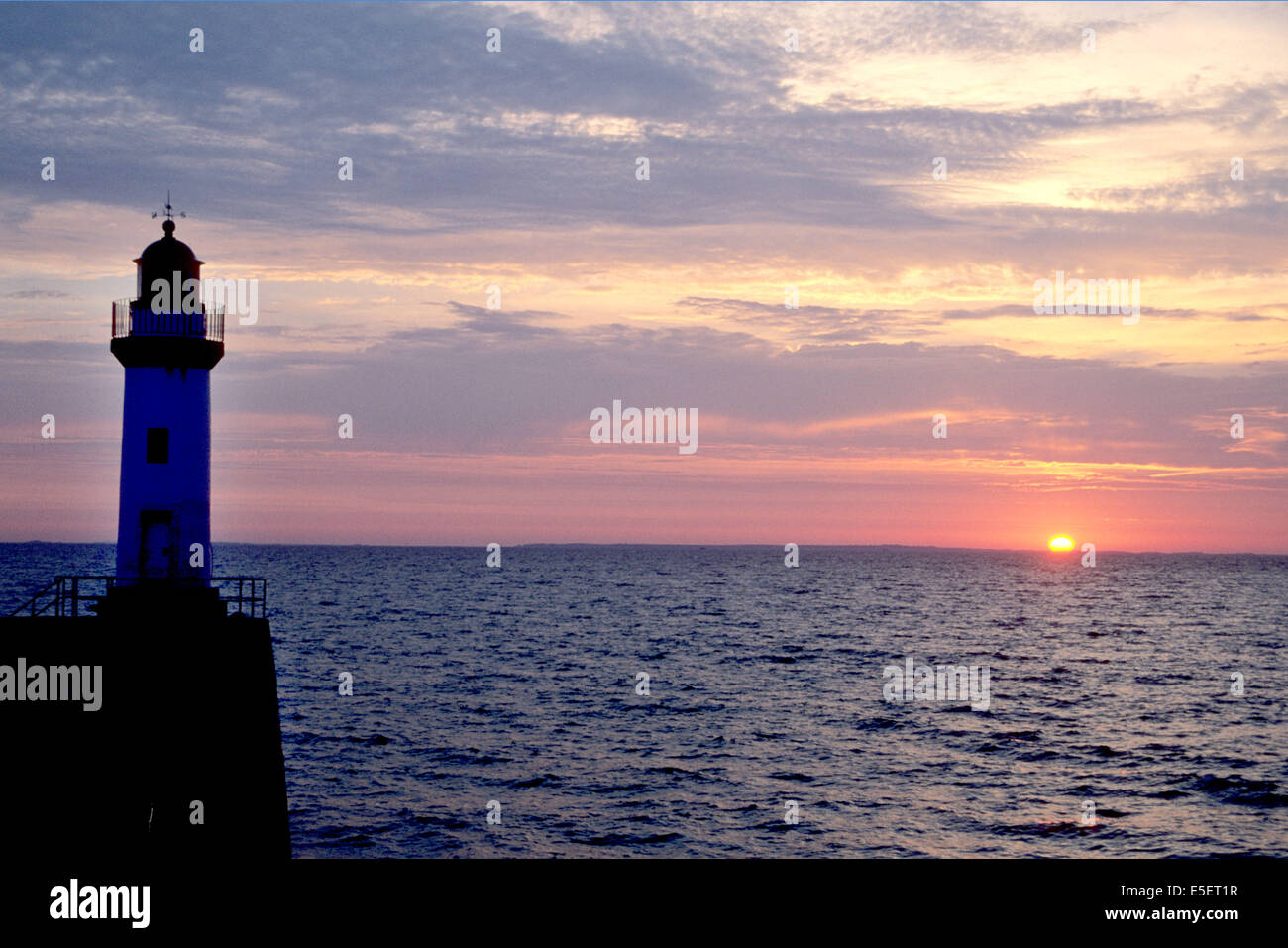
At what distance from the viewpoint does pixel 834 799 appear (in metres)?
30.6

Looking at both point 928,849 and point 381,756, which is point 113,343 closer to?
point 381,756

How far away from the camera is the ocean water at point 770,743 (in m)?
27.3

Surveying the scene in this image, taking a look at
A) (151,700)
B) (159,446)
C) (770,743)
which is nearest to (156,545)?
(159,446)

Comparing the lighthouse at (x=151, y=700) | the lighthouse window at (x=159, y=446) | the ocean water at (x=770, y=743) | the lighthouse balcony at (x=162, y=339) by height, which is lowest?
the ocean water at (x=770, y=743)

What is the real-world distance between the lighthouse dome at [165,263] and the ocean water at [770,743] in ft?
44.6

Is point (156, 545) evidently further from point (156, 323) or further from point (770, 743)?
point (770, 743)

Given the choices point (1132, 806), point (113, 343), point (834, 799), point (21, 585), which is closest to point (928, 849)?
point (834, 799)

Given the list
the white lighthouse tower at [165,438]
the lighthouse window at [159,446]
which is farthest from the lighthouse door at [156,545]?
the lighthouse window at [159,446]

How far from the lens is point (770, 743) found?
125 ft

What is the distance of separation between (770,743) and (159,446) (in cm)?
2363

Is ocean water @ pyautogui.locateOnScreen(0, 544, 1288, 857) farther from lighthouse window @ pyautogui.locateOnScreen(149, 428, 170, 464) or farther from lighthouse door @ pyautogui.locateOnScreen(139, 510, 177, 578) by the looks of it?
lighthouse window @ pyautogui.locateOnScreen(149, 428, 170, 464)

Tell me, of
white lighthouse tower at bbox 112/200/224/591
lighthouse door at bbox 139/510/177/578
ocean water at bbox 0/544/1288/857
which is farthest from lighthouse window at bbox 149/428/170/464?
ocean water at bbox 0/544/1288/857

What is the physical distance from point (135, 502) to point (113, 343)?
356 centimetres

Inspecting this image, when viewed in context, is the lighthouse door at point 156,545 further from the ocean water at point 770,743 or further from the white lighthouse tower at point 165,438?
the ocean water at point 770,743
